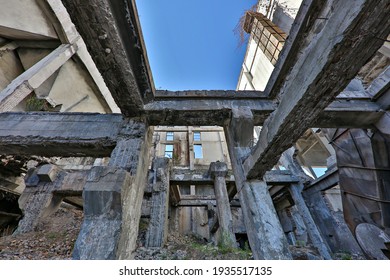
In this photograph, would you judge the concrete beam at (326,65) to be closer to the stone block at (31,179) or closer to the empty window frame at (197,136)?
the stone block at (31,179)

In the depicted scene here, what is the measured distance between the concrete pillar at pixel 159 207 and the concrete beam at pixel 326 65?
418cm

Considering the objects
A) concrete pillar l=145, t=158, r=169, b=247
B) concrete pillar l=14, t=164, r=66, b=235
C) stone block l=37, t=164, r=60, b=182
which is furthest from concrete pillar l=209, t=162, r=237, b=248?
stone block l=37, t=164, r=60, b=182

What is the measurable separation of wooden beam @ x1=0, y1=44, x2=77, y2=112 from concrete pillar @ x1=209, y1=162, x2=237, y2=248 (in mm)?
7646

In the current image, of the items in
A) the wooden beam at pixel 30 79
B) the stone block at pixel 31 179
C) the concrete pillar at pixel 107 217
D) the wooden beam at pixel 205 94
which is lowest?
the concrete pillar at pixel 107 217

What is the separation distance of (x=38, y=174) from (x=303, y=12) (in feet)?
30.1

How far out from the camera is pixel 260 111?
320 centimetres

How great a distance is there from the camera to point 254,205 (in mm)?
2252

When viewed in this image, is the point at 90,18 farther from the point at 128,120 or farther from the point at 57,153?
the point at 57,153

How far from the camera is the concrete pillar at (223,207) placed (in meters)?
4.98

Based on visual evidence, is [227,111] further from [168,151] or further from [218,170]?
[168,151]

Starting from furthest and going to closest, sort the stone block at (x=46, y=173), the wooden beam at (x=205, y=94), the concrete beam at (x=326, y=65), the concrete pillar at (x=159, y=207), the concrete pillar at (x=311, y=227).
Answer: the stone block at (x=46, y=173)
the concrete pillar at (x=311, y=227)
the concrete pillar at (x=159, y=207)
the wooden beam at (x=205, y=94)
the concrete beam at (x=326, y=65)

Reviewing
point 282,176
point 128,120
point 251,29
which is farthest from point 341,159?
point 251,29

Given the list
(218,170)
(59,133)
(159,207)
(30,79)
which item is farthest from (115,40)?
(30,79)

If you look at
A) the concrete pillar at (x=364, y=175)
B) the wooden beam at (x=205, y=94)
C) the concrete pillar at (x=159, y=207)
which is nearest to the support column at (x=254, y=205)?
the wooden beam at (x=205, y=94)
